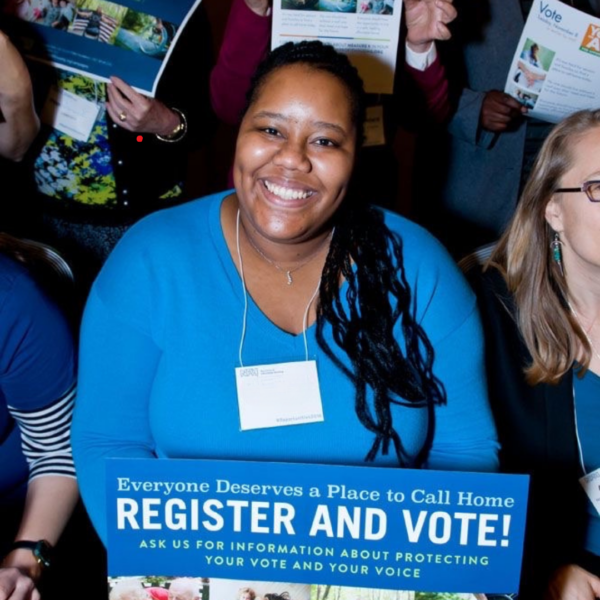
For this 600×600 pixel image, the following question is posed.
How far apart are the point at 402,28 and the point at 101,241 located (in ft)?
3.34

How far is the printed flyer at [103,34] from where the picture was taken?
81.0 inches

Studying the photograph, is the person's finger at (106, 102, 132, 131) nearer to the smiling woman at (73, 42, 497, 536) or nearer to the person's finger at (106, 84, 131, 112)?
the person's finger at (106, 84, 131, 112)

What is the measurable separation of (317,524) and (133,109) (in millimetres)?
1286

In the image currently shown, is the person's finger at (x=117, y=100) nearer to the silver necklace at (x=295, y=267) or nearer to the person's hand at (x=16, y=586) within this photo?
the silver necklace at (x=295, y=267)

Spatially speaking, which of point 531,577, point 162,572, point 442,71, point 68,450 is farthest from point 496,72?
point 162,572

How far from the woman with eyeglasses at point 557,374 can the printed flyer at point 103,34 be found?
0.97m

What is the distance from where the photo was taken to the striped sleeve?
5.45 feet

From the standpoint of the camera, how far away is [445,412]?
5.42 feet

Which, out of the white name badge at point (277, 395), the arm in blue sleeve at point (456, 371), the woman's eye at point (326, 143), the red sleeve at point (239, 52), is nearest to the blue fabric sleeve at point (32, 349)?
the white name badge at point (277, 395)

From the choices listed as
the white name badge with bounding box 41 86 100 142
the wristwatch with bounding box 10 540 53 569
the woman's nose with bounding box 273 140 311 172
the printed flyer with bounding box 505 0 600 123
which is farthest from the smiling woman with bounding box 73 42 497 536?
the printed flyer with bounding box 505 0 600 123

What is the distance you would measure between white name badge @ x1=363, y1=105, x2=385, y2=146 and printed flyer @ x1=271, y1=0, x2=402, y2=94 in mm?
157

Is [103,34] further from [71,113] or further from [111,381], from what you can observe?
[111,381]

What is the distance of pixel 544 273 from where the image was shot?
1.85 metres

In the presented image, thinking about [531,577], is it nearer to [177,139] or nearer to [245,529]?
[245,529]
